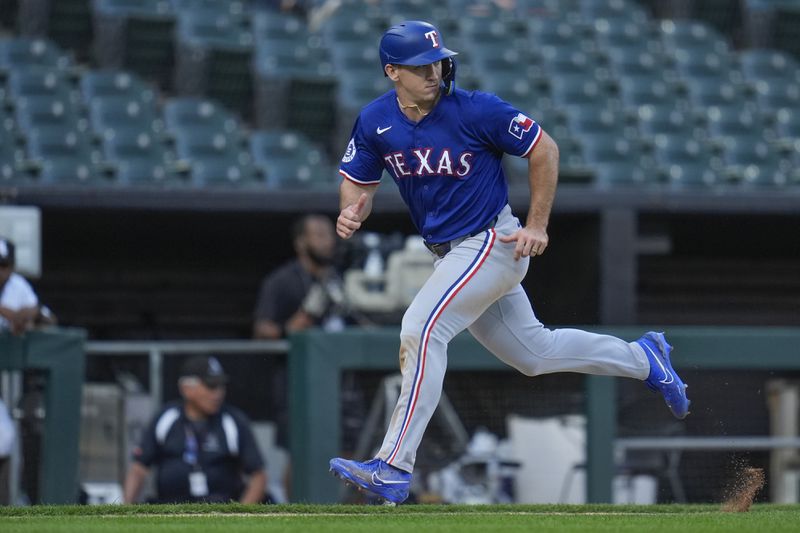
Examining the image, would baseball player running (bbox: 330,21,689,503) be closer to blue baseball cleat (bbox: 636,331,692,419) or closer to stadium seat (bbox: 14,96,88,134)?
blue baseball cleat (bbox: 636,331,692,419)

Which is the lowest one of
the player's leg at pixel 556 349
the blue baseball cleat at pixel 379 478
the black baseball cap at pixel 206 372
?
the blue baseball cleat at pixel 379 478

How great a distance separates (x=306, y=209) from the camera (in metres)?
Result: 8.92

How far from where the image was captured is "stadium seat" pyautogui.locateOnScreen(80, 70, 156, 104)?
1116 centimetres

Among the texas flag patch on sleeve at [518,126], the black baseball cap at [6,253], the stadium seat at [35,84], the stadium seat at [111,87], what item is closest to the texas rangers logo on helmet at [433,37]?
the texas flag patch on sleeve at [518,126]

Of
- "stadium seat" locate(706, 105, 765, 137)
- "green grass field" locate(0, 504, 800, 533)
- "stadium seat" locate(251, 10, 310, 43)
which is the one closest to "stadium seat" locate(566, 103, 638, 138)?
"stadium seat" locate(706, 105, 765, 137)

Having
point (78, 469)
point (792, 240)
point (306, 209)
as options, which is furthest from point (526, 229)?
point (792, 240)

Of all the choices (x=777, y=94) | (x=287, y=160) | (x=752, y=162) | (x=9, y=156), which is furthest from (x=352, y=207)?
(x=777, y=94)

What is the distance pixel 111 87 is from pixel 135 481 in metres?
4.78

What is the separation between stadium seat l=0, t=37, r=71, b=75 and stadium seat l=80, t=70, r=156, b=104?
1.35 feet

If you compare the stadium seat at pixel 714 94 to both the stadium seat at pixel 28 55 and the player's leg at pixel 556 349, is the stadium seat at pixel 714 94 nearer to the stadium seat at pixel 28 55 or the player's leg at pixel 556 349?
the stadium seat at pixel 28 55

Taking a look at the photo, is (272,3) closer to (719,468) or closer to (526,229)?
(719,468)

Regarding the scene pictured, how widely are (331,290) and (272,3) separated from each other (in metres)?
6.27

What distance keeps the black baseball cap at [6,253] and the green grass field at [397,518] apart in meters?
2.06

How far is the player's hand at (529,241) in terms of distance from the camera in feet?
15.2
